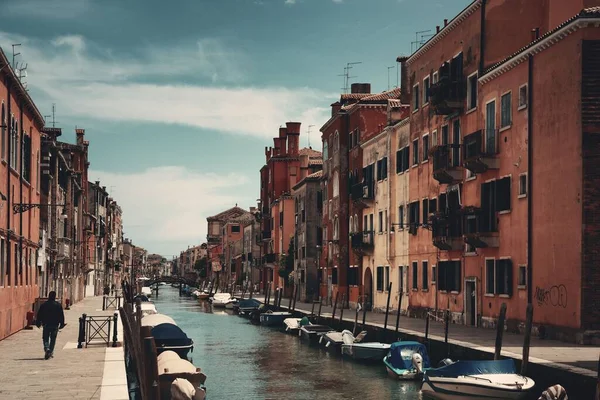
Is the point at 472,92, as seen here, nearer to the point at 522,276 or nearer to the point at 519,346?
the point at 522,276

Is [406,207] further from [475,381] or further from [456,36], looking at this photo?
[475,381]

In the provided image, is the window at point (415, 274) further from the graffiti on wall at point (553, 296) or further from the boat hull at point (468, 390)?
the boat hull at point (468, 390)

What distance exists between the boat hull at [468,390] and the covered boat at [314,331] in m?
18.3

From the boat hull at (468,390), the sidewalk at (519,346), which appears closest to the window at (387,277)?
the sidewalk at (519,346)

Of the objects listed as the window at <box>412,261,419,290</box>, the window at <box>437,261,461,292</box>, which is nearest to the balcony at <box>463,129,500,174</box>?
the window at <box>437,261,461,292</box>

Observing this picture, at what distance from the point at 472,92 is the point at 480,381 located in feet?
54.0

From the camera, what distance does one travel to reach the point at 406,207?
41000 millimetres

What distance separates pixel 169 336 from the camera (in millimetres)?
29391

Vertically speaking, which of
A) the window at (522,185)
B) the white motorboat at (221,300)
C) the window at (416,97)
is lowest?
the white motorboat at (221,300)

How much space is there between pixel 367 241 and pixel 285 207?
2990 centimetres

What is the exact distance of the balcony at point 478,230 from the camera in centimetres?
2998

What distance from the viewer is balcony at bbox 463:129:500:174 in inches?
1182

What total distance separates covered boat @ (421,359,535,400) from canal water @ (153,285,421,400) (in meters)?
2.81

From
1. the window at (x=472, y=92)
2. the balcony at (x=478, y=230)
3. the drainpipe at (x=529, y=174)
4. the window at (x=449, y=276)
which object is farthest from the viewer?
the window at (x=449, y=276)
